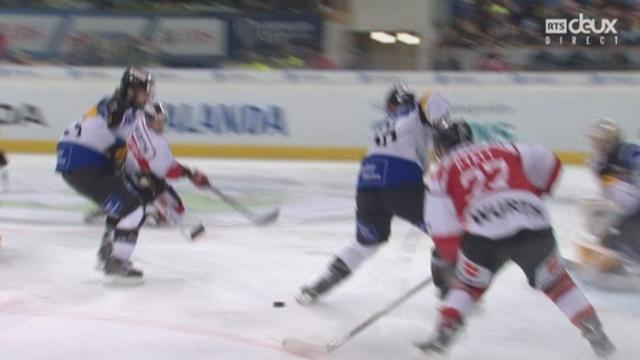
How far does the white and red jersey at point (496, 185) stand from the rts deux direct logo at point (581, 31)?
7124 mm

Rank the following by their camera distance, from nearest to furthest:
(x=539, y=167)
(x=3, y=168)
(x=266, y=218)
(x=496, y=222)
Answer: (x=496, y=222)
(x=539, y=167)
(x=3, y=168)
(x=266, y=218)

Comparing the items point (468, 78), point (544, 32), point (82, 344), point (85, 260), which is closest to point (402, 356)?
point (82, 344)

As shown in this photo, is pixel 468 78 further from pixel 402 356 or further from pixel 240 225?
pixel 402 356

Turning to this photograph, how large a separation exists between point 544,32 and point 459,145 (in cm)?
746

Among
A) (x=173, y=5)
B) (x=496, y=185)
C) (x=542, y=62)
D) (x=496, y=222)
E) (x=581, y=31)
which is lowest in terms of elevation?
(x=496, y=222)

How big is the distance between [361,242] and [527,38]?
6.82 m

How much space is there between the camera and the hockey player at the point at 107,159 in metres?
4.12

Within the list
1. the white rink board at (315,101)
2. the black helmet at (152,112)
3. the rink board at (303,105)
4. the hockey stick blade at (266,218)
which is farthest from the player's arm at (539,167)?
the white rink board at (315,101)

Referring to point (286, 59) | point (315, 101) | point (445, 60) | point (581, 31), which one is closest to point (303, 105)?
point (315, 101)

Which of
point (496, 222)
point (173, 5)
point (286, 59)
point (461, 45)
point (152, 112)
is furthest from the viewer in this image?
point (173, 5)

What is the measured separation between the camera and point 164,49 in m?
10.8

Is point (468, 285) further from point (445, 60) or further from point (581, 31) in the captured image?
point (581, 31)

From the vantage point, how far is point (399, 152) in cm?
365

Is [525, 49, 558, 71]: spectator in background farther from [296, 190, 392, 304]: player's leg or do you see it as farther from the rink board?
[296, 190, 392, 304]: player's leg
